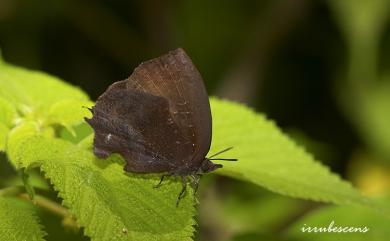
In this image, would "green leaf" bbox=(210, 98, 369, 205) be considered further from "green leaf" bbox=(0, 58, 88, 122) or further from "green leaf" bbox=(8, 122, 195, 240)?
"green leaf" bbox=(0, 58, 88, 122)

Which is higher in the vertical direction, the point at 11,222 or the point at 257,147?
the point at 257,147

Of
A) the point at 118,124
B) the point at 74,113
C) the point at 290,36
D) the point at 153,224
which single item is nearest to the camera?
→ the point at 153,224

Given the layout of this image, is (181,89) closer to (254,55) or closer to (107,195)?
(107,195)

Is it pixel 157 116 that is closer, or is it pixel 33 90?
pixel 157 116

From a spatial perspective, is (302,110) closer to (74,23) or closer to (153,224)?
(74,23)

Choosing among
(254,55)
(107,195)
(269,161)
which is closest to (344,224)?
(269,161)

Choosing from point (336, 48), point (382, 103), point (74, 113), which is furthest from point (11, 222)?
point (336, 48)
